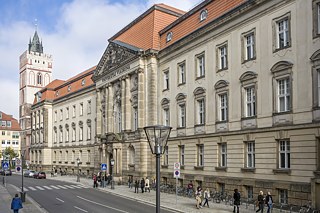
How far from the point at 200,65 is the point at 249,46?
7.49m

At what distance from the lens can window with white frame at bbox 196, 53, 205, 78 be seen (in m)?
37.2

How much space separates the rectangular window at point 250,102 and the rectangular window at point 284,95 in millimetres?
2749

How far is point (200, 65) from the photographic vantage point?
3784 centimetres

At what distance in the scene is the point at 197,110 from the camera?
37.6 m

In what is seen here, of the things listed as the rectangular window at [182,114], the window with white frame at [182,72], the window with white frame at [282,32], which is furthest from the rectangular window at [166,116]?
the window with white frame at [282,32]

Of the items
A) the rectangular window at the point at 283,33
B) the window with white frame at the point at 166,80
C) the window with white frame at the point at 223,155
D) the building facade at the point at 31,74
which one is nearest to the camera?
the rectangular window at the point at 283,33

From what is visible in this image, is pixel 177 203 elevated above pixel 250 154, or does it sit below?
below

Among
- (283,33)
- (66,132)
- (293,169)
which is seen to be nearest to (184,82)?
(283,33)

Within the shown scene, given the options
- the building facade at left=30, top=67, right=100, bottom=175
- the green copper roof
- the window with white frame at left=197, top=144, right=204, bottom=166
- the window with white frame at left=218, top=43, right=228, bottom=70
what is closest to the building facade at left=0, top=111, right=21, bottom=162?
the green copper roof

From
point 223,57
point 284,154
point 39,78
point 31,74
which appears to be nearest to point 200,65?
point 223,57

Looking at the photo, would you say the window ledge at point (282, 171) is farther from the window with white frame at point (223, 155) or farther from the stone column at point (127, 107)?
the stone column at point (127, 107)

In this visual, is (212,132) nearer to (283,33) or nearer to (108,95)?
(283,33)

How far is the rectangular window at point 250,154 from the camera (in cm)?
2992

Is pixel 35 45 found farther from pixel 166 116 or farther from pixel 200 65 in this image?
pixel 200 65
